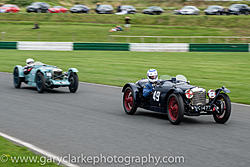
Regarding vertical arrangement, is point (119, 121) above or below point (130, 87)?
below

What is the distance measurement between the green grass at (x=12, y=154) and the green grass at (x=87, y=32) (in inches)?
1480

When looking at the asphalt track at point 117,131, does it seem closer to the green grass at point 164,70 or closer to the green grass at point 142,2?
the green grass at point 164,70

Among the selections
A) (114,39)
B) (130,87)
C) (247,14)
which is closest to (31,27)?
(114,39)

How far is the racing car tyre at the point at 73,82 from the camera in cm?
1487

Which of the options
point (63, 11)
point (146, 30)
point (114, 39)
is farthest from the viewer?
point (63, 11)

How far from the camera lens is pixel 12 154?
22.8 ft

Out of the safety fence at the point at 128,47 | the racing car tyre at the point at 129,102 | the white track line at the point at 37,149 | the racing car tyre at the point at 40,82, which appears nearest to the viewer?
the white track line at the point at 37,149

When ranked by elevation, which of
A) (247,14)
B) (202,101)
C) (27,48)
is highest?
(247,14)

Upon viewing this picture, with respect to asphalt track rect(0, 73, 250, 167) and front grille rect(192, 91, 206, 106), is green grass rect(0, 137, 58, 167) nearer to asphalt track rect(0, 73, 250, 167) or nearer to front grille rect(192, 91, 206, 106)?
asphalt track rect(0, 73, 250, 167)

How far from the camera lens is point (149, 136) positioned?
8.49 meters

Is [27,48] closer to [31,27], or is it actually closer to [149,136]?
[31,27]

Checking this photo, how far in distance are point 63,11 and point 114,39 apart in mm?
23606

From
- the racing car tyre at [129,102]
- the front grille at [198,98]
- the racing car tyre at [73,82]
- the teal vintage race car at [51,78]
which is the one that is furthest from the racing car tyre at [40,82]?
the front grille at [198,98]

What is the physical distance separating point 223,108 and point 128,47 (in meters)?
27.6
